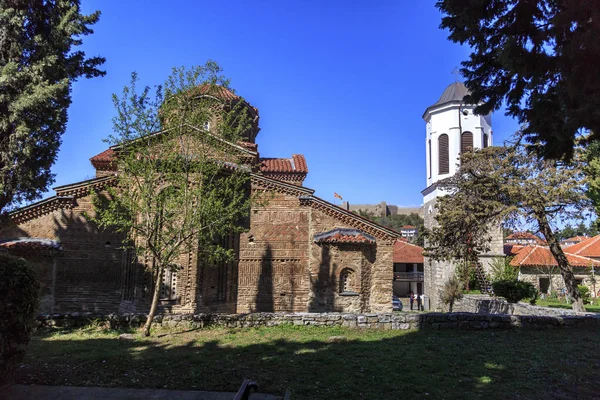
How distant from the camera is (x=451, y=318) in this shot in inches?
436

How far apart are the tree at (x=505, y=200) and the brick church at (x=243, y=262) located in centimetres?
289

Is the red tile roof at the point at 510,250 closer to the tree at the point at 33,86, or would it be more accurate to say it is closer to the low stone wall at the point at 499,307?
the low stone wall at the point at 499,307

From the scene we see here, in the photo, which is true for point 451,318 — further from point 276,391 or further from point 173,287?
point 173,287

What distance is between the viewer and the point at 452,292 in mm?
21781

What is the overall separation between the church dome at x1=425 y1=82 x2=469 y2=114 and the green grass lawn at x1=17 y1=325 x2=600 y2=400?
21262 mm

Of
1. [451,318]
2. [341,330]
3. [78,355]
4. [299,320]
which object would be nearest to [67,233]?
[78,355]

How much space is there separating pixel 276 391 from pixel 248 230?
9.62 metres

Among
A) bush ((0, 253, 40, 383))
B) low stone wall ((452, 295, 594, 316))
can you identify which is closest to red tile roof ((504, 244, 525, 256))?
low stone wall ((452, 295, 594, 316))

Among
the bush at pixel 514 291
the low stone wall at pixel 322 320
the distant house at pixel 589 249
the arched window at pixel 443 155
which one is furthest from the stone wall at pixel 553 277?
the low stone wall at pixel 322 320

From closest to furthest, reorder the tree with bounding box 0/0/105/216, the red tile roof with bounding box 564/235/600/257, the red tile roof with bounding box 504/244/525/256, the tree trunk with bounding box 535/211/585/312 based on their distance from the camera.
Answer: the tree with bounding box 0/0/105/216 < the tree trunk with bounding box 535/211/585/312 < the red tile roof with bounding box 504/244/525/256 < the red tile roof with bounding box 564/235/600/257

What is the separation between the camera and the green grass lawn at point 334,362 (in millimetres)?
6055

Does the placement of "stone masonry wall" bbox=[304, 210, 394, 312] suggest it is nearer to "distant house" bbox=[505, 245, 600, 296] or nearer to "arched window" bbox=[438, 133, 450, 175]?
"arched window" bbox=[438, 133, 450, 175]

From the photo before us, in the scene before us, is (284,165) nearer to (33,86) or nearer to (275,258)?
(275,258)

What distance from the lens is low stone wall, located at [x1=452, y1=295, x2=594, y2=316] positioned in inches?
558
